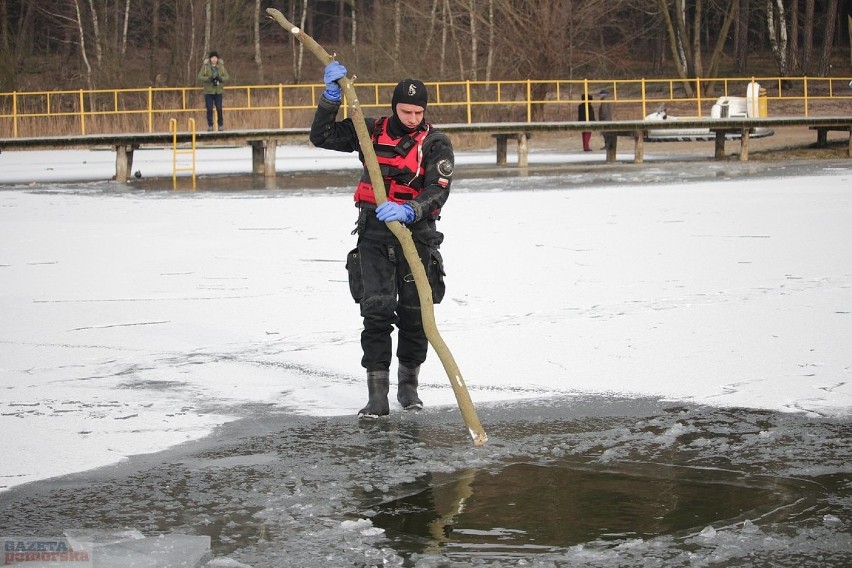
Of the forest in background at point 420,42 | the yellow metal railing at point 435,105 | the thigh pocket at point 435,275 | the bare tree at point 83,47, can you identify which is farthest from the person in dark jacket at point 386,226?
the bare tree at point 83,47

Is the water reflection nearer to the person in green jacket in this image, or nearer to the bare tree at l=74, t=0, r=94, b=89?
the person in green jacket

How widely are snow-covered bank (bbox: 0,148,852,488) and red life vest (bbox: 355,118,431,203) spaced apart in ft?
3.38

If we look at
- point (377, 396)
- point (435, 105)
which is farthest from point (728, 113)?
point (377, 396)

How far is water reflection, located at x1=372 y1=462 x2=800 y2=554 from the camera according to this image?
3867 millimetres

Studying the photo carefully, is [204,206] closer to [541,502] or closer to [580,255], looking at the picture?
[580,255]

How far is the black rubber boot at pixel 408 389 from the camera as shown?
18.7 feet

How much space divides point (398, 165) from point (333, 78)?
51 centimetres

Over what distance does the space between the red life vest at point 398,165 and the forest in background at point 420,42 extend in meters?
29.9

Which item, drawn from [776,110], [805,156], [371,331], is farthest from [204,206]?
[776,110]

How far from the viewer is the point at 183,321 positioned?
25.7 ft

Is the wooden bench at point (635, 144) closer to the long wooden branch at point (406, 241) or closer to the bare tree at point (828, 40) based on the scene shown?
the bare tree at point (828, 40)

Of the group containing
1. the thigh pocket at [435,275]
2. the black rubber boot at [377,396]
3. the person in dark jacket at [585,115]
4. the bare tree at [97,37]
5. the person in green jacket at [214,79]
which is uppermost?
the bare tree at [97,37]

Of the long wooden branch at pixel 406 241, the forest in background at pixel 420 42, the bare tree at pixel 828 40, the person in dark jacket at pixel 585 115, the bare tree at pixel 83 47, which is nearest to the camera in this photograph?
the long wooden branch at pixel 406 241

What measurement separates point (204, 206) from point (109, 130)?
17642 millimetres
